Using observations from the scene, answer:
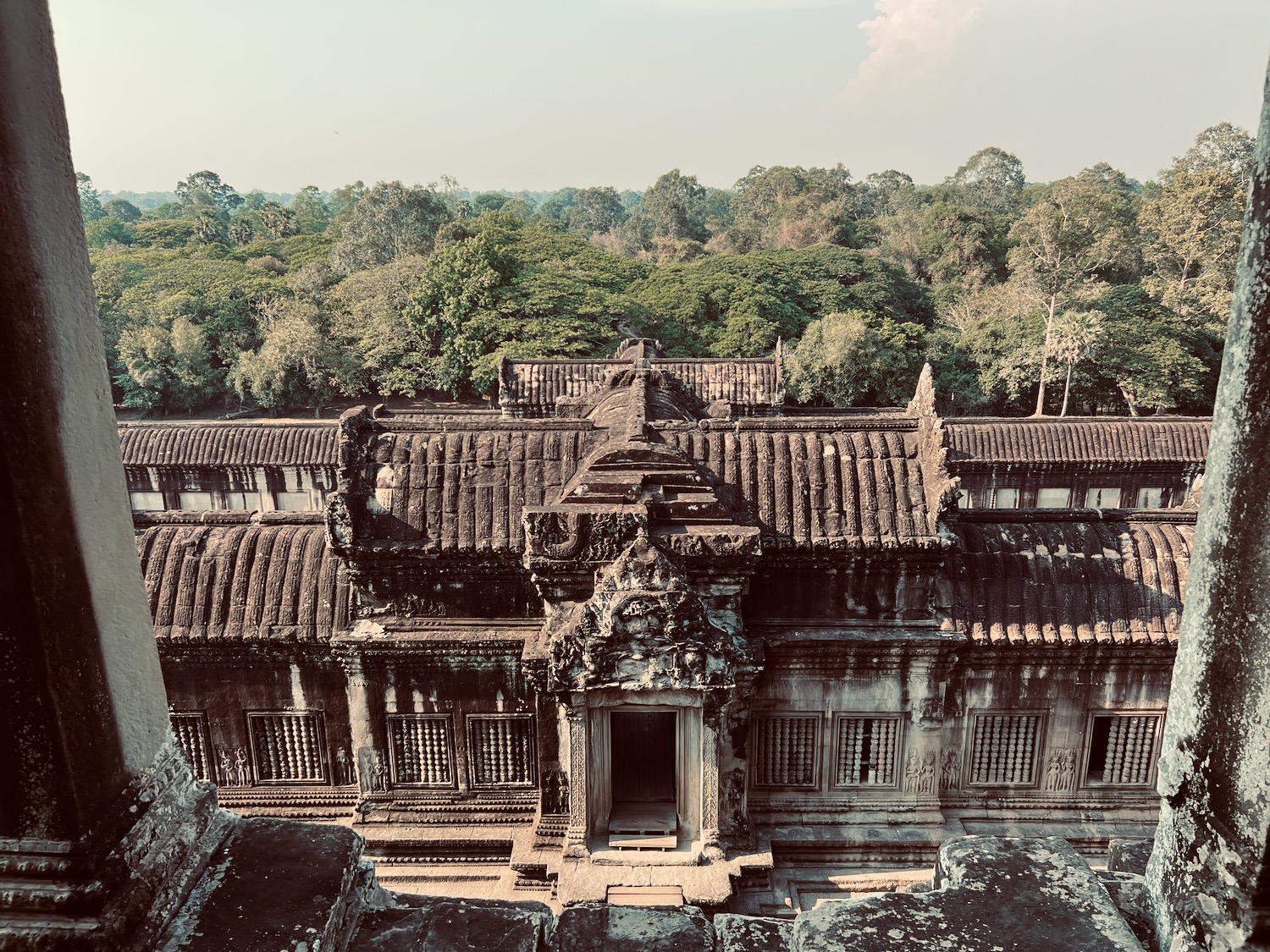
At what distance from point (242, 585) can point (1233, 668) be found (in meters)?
9.95

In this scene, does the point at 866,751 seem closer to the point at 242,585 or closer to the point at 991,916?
the point at 991,916

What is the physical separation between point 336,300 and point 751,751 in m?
45.9

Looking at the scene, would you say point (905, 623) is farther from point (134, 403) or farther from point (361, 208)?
point (361, 208)

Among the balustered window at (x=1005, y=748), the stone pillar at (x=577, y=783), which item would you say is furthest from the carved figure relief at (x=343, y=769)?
the balustered window at (x=1005, y=748)

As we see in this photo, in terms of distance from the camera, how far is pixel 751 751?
10078 mm

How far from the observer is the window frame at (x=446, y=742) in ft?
32.8

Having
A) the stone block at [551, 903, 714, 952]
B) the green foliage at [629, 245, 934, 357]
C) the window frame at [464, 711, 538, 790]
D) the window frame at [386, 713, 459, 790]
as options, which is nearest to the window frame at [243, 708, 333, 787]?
the window frame at [386, 713, 459, 790]

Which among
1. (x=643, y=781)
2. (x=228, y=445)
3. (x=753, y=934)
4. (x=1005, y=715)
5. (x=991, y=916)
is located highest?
(x=991, y=916)

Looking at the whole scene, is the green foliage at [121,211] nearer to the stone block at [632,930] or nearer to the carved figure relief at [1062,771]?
the carved figure relief at [1062,771]

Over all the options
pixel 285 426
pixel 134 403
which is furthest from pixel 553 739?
pixel 134 403

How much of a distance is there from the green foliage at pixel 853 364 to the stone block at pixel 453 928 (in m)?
38.4

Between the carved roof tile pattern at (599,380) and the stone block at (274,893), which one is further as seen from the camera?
the carved roof tile pattern at (599,380)

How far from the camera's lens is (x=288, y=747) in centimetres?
1028

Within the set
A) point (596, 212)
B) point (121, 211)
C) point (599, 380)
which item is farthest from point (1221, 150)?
point (121, 211)
